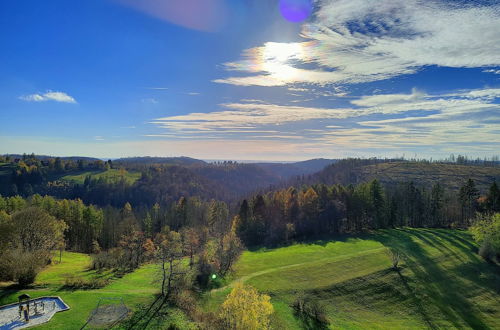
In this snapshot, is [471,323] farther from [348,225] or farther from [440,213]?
[440,213]

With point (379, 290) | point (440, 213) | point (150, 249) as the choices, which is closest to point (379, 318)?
point (379, 290)

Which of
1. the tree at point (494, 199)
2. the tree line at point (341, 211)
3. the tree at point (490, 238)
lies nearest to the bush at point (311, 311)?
the tree line at point (341, 211)

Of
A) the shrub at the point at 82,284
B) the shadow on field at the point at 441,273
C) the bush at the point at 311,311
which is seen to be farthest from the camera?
the shadow on field at the point at 441,273

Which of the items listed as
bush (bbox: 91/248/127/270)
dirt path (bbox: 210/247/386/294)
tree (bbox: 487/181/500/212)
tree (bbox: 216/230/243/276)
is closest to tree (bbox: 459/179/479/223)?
tree (bbox: 487/181/500/212)

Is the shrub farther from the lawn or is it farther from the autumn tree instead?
A: the autumn tree

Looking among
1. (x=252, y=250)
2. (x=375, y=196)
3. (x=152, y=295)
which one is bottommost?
(x=252, y=250)

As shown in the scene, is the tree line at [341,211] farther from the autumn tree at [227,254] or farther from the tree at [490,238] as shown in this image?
the autumn tree at [227,254]

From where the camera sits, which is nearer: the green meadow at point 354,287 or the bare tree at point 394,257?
the green meadow at point 354,287
